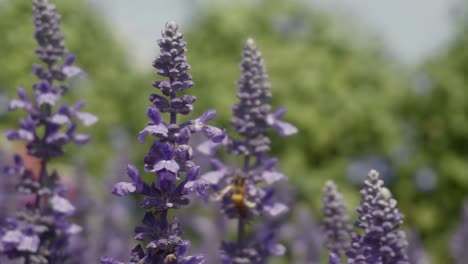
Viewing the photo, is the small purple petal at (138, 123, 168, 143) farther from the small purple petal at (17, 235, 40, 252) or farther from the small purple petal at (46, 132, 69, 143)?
the small purple petal at (46, 132, 69, 143)

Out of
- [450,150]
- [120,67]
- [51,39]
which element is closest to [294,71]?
[450,150]

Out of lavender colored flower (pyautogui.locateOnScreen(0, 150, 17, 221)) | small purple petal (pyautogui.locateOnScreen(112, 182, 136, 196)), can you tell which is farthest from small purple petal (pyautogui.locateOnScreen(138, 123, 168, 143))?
lavender colored flower (pyautogui.locateOnScreen(0, 150, 17, 221))

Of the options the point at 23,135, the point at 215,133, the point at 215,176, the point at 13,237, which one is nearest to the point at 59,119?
the point at 23,135

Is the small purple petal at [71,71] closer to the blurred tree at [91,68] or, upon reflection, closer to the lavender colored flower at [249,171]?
the lavender colored flower at [249,171]

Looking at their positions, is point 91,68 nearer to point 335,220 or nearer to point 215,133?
point 335,220

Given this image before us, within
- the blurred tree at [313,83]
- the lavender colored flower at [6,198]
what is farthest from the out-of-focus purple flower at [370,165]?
the lavender colored flower at [6,198]

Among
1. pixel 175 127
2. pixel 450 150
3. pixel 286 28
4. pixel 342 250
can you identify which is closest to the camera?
pixel 175 127

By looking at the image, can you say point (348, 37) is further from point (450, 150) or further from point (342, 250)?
point (342, 250)
